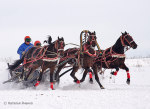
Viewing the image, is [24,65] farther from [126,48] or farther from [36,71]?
[126,48]

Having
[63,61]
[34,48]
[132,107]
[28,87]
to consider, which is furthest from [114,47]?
[132,107]

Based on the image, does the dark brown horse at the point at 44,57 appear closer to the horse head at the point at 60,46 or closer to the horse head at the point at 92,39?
the horse head at the point at 60,46

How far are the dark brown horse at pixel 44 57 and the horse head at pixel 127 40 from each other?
9.28 feet

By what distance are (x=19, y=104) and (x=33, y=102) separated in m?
0.35

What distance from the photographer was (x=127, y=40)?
9.45 metres

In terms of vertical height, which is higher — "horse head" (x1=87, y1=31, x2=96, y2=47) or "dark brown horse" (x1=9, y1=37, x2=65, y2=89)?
"horse head" (x1=87, y1=31, x2=96, y2=47)

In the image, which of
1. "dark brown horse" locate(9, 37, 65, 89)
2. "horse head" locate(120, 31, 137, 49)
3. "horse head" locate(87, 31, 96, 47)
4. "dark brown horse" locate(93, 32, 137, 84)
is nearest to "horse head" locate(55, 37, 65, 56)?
"dark brown horse" locate(9, 37, 65, 89)

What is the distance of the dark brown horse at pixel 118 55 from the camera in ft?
31.2

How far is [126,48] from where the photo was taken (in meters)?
9.64

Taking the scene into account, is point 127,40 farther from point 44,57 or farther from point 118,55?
point 44,57

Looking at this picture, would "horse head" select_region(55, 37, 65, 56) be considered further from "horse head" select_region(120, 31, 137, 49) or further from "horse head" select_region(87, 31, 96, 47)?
"horse head" select_region(120, 31, 137, 49)

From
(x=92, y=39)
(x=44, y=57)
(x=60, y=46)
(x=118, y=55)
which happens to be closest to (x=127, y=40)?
(x=118, y=55)

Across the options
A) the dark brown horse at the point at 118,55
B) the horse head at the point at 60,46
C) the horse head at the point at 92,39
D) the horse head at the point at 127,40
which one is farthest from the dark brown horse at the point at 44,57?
the horse head at the point at 127,40

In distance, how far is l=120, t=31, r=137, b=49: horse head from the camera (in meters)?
9.41
